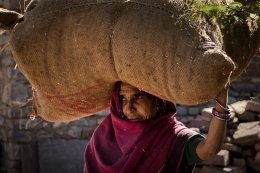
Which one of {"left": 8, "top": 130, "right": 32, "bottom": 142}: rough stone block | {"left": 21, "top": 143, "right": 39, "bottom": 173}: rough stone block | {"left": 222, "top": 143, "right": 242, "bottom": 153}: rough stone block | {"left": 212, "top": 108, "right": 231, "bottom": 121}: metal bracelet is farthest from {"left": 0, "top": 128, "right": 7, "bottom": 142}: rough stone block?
{"left": 212, "top": 108, "right": 231, "bottom": 121}: metal bracelet

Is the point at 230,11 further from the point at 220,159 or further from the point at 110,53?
the point at 220,159

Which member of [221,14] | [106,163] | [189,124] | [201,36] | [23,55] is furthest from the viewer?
[189,124]

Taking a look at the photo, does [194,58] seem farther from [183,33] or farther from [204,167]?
[204,167]

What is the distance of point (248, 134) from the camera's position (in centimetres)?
599

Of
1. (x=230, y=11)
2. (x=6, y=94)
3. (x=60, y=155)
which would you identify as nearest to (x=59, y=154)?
(x=60, y=155)

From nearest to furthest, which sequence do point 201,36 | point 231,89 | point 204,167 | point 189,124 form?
point 201,36, point 204,167, point 189,124, point 231,89

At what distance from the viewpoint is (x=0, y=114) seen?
7375 mm

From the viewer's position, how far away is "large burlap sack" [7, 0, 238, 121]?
259 cm

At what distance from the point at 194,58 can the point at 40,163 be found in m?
4.86

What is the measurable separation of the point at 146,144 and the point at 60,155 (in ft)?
12.9

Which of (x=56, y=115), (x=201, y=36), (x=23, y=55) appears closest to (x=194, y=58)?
(x=201, y=36)

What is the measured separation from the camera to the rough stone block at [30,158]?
23.3 feet

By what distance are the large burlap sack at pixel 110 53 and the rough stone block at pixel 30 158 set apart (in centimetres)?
378

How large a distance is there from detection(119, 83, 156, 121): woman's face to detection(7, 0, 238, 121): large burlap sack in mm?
93
